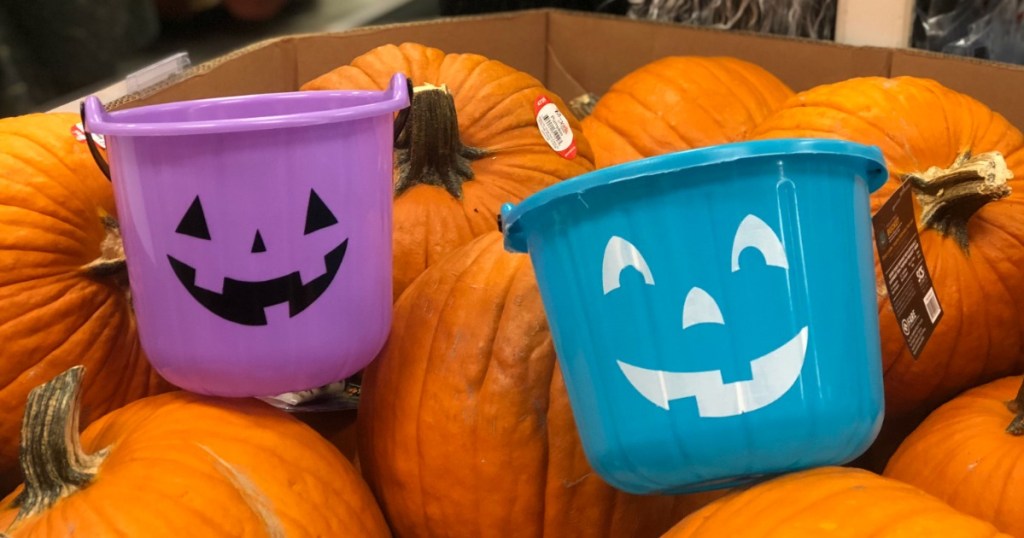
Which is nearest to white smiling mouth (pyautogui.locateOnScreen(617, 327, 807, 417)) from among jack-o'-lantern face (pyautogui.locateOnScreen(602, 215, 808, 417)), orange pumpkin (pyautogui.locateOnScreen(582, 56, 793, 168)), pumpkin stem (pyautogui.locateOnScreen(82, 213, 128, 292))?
jack-o'-lantern face (pyautogui.locateOnScreen(602, 215, 808, 417))

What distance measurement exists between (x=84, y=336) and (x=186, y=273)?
10.4 inches

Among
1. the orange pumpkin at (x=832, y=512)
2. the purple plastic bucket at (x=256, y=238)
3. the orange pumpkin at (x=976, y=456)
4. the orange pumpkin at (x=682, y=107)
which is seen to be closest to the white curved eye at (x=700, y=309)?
the orange pumpkin at (x=832, y=512)

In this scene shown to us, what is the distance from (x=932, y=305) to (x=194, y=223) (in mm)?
640

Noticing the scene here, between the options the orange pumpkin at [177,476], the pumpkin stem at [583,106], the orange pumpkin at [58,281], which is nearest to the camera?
the orange pumpkin at [177,476]

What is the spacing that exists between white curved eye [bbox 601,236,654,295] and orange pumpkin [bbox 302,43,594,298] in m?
0.46

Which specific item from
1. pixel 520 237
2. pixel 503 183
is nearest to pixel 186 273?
pixel 520 237

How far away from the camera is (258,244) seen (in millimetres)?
698

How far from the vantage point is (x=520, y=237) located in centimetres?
68

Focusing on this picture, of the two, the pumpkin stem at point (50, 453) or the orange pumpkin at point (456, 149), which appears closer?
the pumpkin stem at point (50, 453)

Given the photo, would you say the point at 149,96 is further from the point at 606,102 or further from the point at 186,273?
the point at 606,102

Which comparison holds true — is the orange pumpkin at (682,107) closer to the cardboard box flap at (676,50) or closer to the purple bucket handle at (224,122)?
the cardboard box flap at (676,50)

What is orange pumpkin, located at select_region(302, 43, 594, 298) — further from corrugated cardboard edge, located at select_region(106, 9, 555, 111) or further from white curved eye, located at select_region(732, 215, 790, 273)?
white curved eye, located at select_region(732, 215, 790, 273)

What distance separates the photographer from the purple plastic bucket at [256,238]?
2.21 ft

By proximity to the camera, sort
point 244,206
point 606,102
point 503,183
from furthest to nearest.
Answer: point 606,102 → point 503,183 → point 244,206
